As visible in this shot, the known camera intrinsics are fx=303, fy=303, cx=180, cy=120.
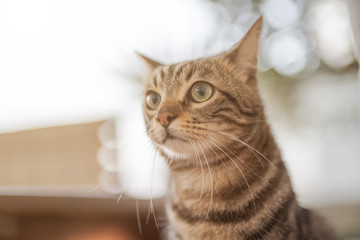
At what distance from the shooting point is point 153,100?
0.84 metres

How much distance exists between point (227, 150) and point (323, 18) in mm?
1086

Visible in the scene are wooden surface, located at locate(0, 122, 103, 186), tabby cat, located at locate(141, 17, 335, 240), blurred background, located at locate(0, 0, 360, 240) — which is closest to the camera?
tabby cat, located at locate(141, 17, 335, 240)

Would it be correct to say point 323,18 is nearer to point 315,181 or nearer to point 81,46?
point 315,181

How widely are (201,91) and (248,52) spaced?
16 cm

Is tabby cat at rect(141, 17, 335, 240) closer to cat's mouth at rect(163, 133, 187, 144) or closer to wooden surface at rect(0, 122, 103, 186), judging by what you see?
cat's mouth at rect(163, 133, 187, 144)

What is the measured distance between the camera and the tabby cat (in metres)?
0.67

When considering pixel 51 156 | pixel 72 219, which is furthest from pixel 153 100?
pixel 51 156

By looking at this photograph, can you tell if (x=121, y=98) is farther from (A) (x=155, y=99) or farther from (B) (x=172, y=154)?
(B) (x=172, y=154)

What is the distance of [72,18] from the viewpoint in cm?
112

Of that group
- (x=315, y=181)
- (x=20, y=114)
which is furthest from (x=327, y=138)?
(x=20, y=114)

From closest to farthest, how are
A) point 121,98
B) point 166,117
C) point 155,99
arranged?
point 166,117
point 155,99
point 121,98

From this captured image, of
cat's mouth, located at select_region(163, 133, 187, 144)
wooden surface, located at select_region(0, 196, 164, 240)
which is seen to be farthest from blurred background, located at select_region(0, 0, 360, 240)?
cat's mouth, located at select_region(163, 133, 187, 144)

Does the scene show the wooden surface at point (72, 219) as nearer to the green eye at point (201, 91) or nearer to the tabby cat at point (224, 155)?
the tabby cat at point (224, 155)

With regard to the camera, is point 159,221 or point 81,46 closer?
point 159,221
